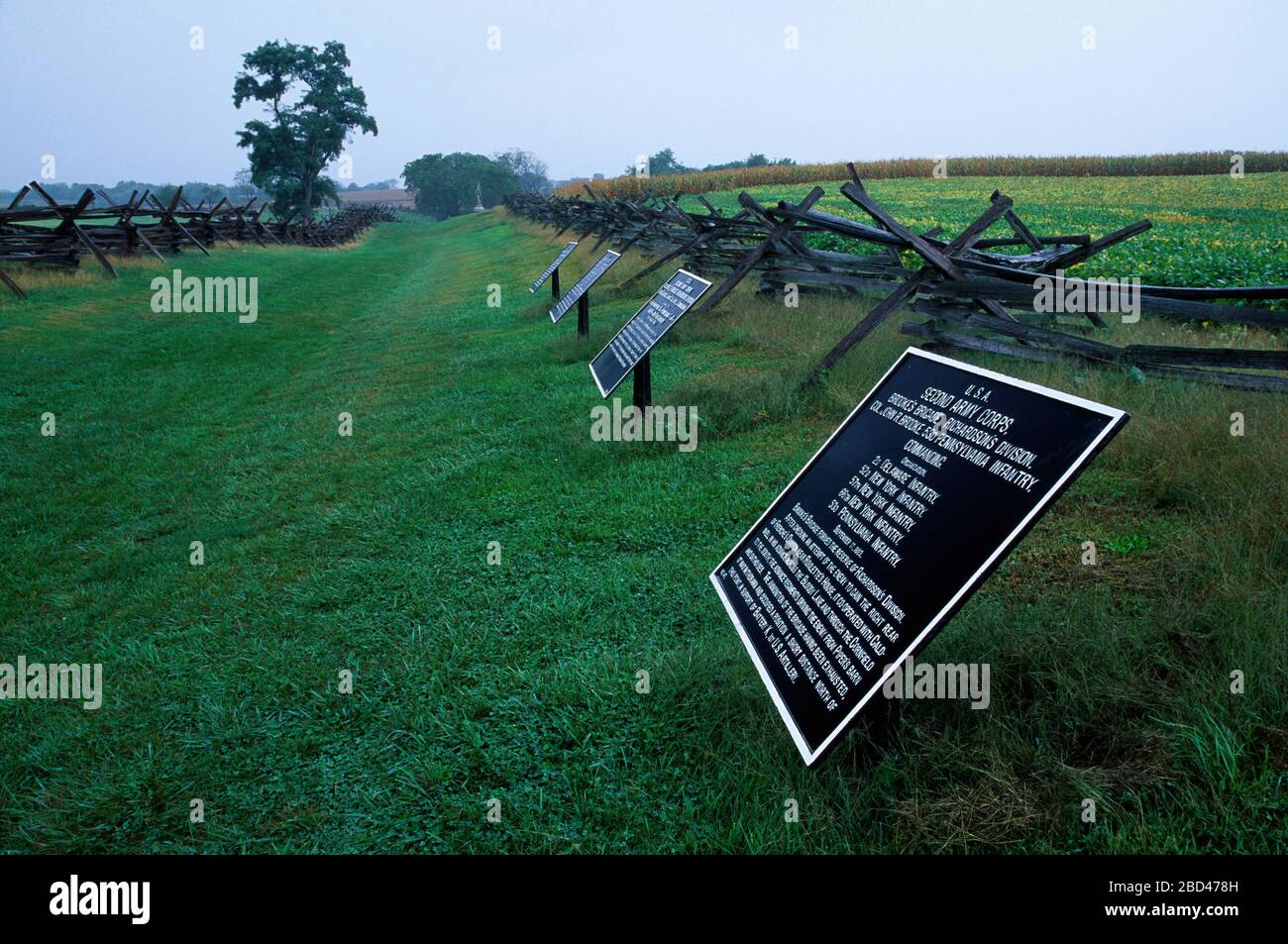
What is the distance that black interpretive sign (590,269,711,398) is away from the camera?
5961mm

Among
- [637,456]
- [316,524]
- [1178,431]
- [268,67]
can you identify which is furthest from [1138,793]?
[268,67]

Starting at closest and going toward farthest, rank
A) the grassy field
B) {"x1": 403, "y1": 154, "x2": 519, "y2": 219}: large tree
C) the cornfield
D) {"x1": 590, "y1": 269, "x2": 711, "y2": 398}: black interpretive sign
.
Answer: the grassy field < {"x1": 590, "y1": 269, "x2": 711, "y2": 398}: black interpretive sign < the cornfield < {"x1": 403, "y1": 154, "x2": 519, "y2": 219}: large tree

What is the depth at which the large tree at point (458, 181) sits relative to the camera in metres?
118

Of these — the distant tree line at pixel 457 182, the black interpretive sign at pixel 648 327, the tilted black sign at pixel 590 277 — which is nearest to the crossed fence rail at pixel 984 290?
the black interpretive sign at pixel 648 327

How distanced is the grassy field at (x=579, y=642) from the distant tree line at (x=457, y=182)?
113875 mm

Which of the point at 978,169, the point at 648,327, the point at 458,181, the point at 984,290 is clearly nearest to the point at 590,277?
the point at 648,327

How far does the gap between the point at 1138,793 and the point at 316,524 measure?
5.02m

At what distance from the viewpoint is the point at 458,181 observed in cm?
11750

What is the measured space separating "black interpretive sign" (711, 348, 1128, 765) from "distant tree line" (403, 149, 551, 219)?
11767cm

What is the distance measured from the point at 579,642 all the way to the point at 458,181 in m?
125

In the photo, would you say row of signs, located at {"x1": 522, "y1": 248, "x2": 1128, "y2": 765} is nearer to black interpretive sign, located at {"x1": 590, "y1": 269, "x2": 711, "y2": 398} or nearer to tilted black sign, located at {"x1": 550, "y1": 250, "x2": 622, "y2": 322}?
black interpretive sign, located at {"x1": 590, "y1": 269, "x2": 711, "y2": 398}

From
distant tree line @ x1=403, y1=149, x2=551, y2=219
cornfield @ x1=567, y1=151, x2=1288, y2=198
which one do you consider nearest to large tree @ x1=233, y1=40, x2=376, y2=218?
cornfield @ x1=567, y1=151, x2=1288, y2=198
